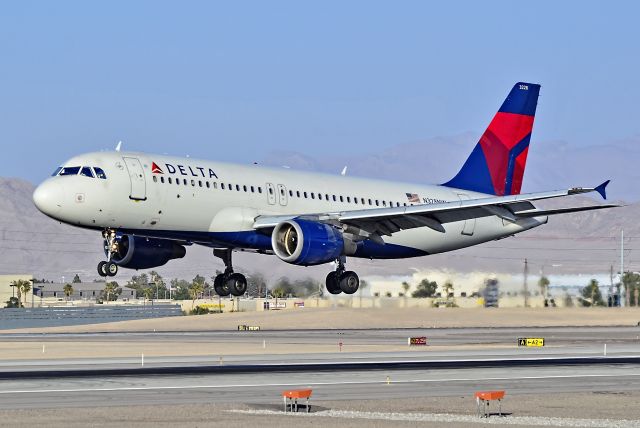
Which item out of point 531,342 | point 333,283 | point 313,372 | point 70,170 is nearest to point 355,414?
point 313,372

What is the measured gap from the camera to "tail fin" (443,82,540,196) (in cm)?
7412

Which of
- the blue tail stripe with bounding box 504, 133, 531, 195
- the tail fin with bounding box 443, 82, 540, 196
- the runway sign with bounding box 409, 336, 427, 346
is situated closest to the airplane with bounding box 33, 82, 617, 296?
the tail fin with bounding box 443, 82, 540, 196

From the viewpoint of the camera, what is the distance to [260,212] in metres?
60.8

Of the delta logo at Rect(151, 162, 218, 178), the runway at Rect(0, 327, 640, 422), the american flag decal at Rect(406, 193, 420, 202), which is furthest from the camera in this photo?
the american flag decal at Rect(406, 193, 420, 202)

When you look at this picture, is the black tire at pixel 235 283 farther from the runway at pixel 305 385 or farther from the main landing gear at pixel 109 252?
the runway at pixel 305 385

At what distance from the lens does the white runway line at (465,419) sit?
3056 cm

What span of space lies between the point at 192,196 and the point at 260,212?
416cm

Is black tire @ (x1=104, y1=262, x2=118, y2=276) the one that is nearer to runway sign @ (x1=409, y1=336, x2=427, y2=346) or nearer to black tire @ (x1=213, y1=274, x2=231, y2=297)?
→ black tire @ (x1=213, y1=274, x2=231, y2=297)

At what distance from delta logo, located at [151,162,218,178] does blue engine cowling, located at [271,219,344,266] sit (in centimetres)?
413

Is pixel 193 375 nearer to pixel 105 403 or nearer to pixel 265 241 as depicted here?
pixel 105 403

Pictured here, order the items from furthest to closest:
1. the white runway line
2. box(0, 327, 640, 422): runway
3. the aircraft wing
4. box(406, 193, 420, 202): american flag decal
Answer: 1. box(406, 193, 420, 202): american flag decal
2. the aircraft wing
3. box(0, 327, 640, 422): runway
4. the white runway line

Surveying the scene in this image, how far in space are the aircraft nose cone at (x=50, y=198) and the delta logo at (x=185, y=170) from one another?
429cm

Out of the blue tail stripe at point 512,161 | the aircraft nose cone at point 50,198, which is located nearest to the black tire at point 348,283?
the blue tail stripe at point 512,161

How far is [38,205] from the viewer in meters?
55.5
